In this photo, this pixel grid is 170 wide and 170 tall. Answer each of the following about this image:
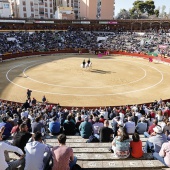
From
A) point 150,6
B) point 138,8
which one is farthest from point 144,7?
point 138,8

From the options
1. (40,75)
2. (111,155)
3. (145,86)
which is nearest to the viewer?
(111,155)

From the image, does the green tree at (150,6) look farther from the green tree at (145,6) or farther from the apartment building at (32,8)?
the apartment building at (32,8)

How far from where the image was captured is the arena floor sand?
25.4 m

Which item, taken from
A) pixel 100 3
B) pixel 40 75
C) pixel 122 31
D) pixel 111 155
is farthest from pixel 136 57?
pixel 100 3

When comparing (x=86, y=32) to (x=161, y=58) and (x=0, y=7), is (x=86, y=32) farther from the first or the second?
(x=0, y=7)

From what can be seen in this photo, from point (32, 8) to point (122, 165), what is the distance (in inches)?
4454

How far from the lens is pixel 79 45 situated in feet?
214

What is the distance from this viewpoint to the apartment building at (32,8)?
105375 millimetres

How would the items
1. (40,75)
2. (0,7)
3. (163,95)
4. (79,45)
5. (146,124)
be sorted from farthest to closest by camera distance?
(0,7) → (79,45) → (40,75) → (163,95) → (146,124)

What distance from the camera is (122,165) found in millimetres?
6758

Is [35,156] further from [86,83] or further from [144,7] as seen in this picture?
[144,7]

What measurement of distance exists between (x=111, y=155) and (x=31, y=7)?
367 feet

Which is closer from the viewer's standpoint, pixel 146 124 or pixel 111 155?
pixel 111 155

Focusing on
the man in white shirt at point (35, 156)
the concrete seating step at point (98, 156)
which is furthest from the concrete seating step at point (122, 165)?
the man in white shirt at point (35, 156)
